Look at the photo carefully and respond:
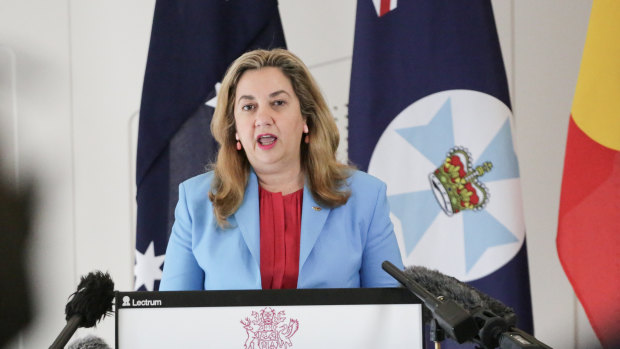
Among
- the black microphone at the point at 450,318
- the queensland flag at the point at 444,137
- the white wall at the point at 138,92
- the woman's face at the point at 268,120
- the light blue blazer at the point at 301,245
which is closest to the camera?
the black microphone at the point at 450,318

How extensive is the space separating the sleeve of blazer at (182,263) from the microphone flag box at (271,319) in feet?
1.71

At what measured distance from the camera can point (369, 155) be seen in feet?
9.62

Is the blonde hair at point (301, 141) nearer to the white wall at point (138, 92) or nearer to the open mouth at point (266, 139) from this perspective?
the open mouth at point (266, 139)

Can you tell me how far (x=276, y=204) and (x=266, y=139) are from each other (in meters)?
0.22

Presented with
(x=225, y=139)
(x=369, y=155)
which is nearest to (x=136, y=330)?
(x=225, y=139)

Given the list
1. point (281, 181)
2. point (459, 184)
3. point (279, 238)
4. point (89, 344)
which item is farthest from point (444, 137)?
point (89, 344)

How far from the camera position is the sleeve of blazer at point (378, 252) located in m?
1.91

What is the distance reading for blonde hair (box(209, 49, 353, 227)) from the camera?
2.03 metres

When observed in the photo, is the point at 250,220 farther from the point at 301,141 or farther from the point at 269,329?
the point at 269,329

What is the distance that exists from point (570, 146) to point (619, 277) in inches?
24.2

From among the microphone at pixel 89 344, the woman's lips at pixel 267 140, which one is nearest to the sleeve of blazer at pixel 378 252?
the woman's lips at pixel 267 140

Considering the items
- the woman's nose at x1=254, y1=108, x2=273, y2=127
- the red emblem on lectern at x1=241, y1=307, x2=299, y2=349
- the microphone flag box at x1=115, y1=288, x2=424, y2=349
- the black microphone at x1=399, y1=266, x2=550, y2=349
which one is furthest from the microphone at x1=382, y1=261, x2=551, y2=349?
the woman's nose at x1=254, y1=108, x2=273, y2=127

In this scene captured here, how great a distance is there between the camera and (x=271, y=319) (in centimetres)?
131

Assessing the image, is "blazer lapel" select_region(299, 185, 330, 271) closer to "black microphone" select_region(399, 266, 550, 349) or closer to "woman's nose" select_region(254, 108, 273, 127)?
"woman's nose" select_region(254, 108, 273, 127)
